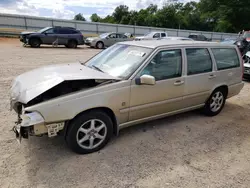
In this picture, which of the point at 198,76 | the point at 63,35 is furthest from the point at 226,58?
the point at 63,35

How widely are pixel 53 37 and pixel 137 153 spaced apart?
15.8 meters

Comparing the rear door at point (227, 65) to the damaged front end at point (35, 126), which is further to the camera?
the rear door at point (227, 65)

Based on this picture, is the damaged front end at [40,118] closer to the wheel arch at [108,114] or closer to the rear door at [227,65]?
the wheel arch at [108,114]

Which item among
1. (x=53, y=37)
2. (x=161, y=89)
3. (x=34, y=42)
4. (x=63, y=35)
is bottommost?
(x=161, y=89)

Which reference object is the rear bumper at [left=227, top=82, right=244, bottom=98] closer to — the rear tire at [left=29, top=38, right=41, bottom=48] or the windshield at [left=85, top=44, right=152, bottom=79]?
the windshield at [left=85, top=44, right=152, bottom=79]

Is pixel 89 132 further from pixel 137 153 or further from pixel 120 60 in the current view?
pixel 120 60

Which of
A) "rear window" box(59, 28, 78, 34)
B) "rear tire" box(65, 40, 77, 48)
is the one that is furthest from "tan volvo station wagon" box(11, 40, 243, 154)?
"rear tire" box(65, 40, 77, 48)

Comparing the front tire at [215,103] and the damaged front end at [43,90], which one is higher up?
the damaged front end at [43,90]

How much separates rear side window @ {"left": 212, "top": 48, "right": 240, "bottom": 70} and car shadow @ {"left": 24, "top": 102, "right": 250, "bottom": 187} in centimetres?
122

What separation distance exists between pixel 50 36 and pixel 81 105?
50.9 feet

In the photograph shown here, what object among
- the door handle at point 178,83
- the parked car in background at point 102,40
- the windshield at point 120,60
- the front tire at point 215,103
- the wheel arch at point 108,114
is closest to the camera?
the wheel arch at point 108,114

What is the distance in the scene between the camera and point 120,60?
3600mm

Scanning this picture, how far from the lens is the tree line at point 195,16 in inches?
1791

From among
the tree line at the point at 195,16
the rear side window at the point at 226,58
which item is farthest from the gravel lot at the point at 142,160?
the tree line at the point at 195,16
